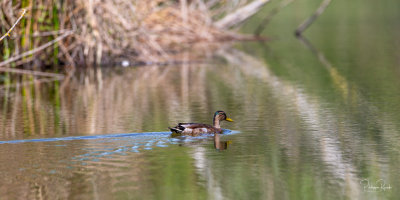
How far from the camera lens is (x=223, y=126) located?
419 inches

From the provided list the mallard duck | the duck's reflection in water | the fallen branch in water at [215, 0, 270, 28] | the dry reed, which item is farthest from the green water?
the fallen branch in water at [215, 0, 270, 28]

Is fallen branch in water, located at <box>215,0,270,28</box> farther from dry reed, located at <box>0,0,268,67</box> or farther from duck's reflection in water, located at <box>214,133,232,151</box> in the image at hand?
Result: duck's reflection in water, located at <box>214,133,232,151</box>

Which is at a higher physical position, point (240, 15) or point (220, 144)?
point (240, 15)

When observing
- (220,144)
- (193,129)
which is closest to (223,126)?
(193,129)

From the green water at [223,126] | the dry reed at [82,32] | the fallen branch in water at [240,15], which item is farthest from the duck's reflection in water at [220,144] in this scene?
the fallen branch in water at [240,15]

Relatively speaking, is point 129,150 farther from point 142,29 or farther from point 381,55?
point 381,55

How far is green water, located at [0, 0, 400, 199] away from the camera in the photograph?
23.4 ft

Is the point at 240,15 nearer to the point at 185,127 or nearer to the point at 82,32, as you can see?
the point at 82,32

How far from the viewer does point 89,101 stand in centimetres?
1348

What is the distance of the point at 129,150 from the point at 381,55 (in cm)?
1260

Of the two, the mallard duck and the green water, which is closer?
the green water

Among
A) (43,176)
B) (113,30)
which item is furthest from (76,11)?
(43,176)

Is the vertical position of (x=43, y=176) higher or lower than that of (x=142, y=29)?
lower

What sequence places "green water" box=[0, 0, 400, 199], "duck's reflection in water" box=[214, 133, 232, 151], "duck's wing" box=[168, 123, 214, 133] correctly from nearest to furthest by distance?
"green water" box=[0, 0, 400, 199] < "duck's reflection in water" box=[214, 133, 232, 151] < "duck's wing" box=[168, 123, 214, 133]
